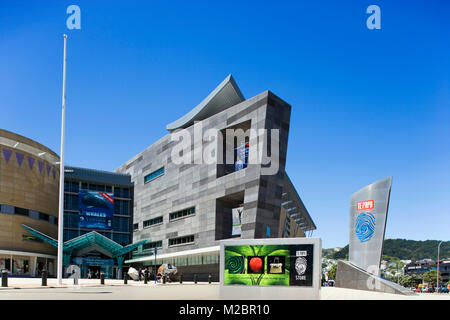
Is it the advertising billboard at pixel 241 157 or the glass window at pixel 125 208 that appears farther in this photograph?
the glass window at pixel 125 208

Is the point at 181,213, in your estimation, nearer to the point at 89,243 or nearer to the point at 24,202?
the point at 89,243

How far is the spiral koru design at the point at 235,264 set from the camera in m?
21.6

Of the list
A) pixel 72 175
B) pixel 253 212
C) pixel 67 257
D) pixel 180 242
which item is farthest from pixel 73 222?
pixel 253 212

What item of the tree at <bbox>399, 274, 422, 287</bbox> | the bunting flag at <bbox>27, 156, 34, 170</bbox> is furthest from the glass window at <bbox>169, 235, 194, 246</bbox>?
the tree at <bbox>399, 274, 422, 287</bbox>

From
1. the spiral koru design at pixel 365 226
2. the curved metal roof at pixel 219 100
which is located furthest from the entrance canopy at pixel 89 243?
the spiral koru design at pixel 365 226

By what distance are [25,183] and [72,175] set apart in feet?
80.2

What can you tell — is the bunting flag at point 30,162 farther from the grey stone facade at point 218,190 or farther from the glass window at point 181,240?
the glass window at point 181,240

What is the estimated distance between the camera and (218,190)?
208ft

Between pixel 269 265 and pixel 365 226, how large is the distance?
17213 mm

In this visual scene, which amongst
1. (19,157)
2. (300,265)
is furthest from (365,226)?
(19,157)

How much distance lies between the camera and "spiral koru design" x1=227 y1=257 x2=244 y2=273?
21.6 metres

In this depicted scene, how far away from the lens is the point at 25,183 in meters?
60.2

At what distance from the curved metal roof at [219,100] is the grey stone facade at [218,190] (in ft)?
3.70

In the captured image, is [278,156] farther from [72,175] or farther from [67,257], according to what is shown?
[72,175]
